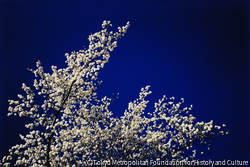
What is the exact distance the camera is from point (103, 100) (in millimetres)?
6836

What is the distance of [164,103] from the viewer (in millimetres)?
6352

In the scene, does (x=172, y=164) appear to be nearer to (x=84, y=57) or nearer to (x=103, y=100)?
(x=103, y=100)

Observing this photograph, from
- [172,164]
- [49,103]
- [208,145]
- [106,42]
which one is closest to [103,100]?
[49,103]

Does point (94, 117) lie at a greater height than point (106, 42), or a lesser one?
lesser

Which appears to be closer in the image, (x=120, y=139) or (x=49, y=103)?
(x=49, y=103)

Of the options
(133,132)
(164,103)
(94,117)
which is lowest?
(133,132)

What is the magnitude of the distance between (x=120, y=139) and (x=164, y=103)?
2293mm

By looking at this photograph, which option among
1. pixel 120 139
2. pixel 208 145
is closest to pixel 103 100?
pixel 120 139

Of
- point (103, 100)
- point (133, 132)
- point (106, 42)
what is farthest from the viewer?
point (103, 100)

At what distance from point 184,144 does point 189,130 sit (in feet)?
1.55

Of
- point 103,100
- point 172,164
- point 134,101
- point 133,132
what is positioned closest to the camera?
point 172,164

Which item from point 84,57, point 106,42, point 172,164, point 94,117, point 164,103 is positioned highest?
point 106,42

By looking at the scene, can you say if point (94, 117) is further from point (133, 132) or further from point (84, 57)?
point (84, 57)

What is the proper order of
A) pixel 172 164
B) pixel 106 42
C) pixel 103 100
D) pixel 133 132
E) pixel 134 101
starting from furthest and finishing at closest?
pixel 103 100 < pixel 134 101 < pixel 133 132 < pixel 172 164 < pixel 106 42
